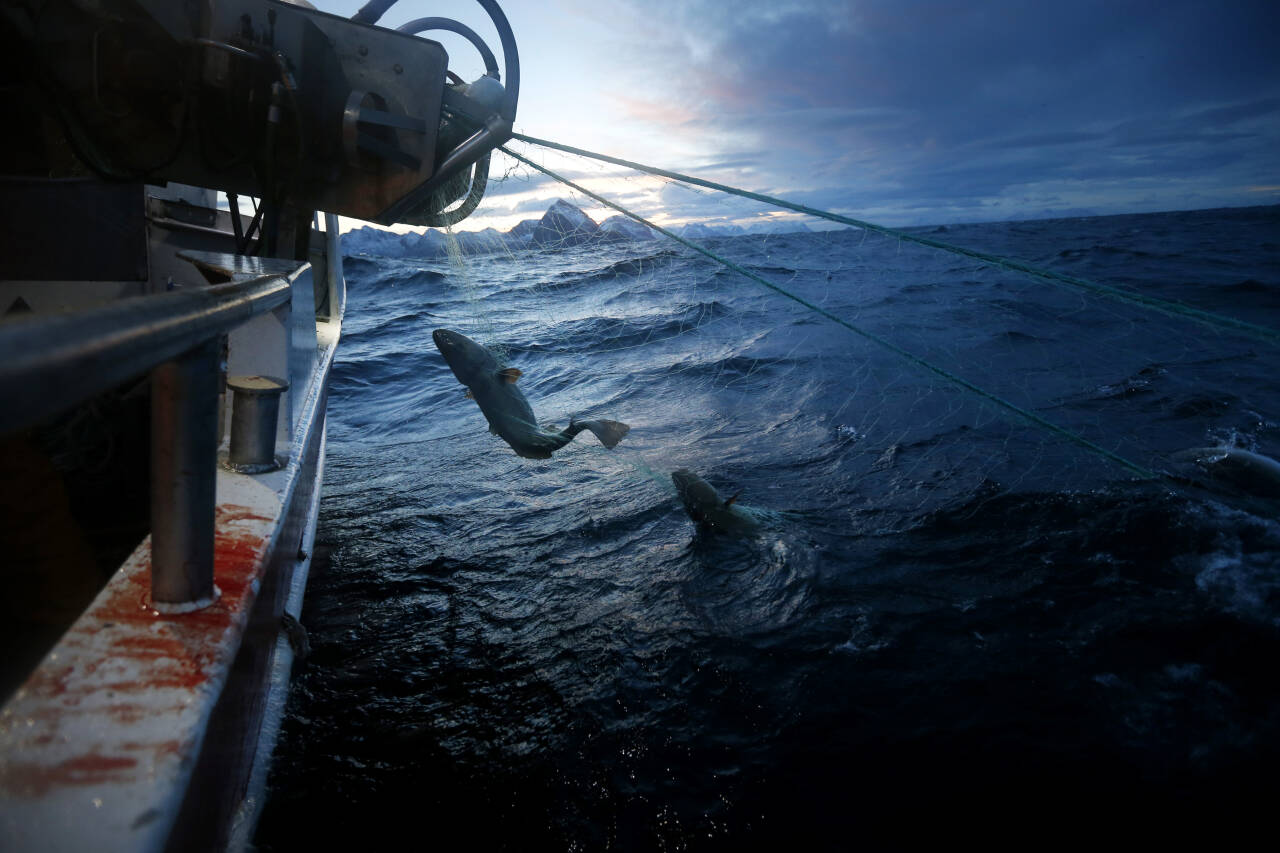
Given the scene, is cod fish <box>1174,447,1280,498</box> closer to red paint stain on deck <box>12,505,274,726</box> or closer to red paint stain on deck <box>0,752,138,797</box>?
red paint stain on deck <box>12,505,274,726</box>

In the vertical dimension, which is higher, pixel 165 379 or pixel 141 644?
pixel 165 379

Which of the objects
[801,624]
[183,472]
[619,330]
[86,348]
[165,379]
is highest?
[86,348]

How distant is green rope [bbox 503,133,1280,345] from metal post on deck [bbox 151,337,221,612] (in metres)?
3.20

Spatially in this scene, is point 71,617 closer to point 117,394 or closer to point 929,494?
point 117,394

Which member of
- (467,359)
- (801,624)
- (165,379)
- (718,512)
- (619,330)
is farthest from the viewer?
(619,330)

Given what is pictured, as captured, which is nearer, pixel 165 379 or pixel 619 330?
pixel 165 379

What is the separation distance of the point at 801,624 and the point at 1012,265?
2.43m

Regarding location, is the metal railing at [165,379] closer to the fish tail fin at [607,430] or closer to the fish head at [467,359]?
the fish tail fin at [607,430]

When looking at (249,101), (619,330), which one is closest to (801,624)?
(249,101)

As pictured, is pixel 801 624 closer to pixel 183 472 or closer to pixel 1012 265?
pixel 1012 265

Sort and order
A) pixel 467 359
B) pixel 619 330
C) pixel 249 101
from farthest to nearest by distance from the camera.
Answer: pixel 619 330 → pixel 467 359 → pixel 249 101

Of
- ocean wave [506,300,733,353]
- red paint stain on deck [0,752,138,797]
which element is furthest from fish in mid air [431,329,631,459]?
ocean wave [506,300,733,353]

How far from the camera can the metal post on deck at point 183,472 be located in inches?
43.1

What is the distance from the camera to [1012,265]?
366cm
